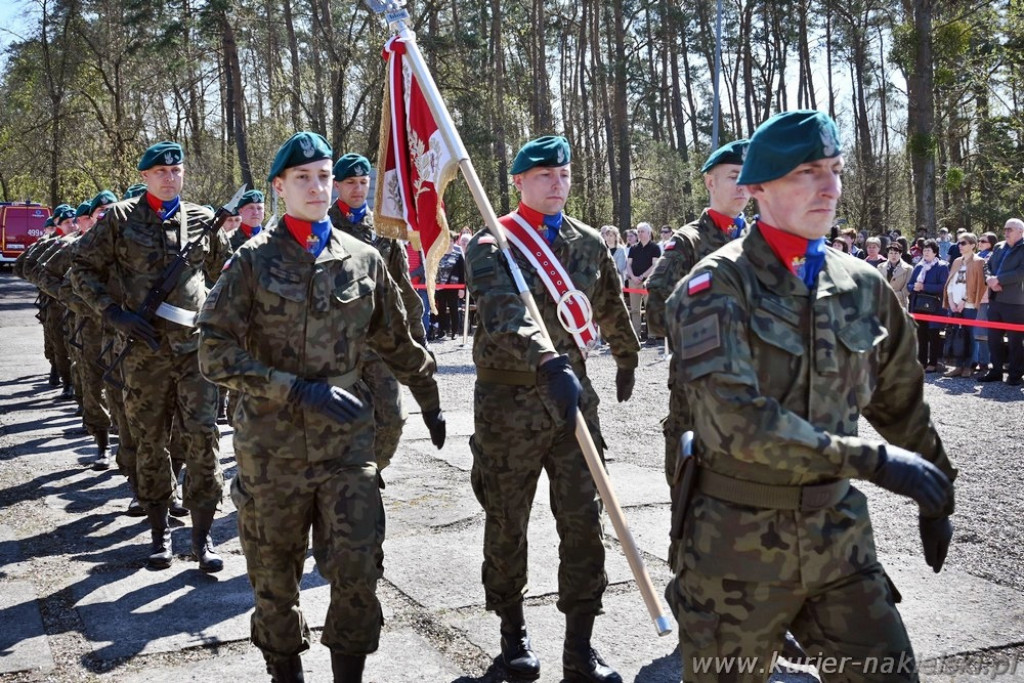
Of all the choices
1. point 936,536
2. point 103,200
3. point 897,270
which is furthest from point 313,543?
point 897,270

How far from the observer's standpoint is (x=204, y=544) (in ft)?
21.2

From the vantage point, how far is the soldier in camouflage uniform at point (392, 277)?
20.3 feet

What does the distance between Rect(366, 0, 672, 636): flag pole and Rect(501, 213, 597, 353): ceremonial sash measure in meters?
0.11

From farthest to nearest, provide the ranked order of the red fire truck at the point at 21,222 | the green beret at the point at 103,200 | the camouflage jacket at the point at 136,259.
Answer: the red fire truck at the point at 21,222 → the green beret at the point at 103,200 → the camouflage jacket at the point at 136,259

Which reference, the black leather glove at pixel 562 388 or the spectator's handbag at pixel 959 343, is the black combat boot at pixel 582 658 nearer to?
the black leather glove at pixel 562 388

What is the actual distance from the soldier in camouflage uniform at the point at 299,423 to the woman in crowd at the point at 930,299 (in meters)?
13.2

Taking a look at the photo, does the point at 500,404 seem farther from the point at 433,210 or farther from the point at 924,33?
the point at 924,33

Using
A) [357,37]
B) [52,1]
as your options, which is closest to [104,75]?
[52,1]

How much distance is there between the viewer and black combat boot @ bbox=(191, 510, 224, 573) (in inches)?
250

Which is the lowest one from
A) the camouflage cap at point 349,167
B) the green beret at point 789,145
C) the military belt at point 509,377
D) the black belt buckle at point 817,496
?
the black belt buckle at point 817,496

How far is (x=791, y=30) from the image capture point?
39.3m

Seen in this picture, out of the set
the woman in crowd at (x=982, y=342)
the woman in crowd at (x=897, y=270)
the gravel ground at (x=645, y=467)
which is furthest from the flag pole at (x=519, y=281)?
the woman in crowd at (x=897, y=270)

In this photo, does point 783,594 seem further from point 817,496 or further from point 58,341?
point 58,341

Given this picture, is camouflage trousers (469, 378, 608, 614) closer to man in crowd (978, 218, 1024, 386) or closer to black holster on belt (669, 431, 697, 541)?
black holster on belt (669, 431, 697, 541)
